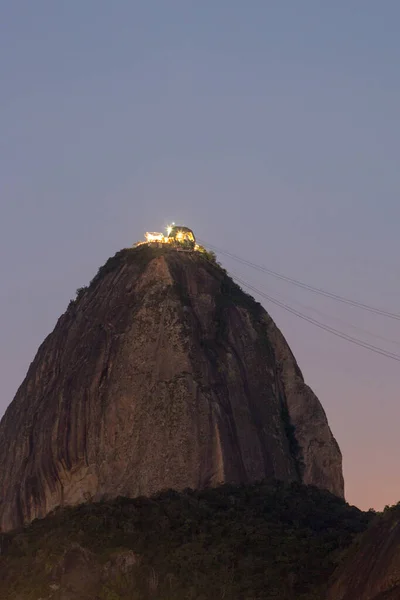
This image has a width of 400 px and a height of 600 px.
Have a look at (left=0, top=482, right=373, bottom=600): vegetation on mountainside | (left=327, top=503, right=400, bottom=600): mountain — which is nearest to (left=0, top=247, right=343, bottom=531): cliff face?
(left=0, top=482, right=373, bottom=600): vegetation on mountainside

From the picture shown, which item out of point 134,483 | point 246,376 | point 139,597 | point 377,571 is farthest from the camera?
point 246,376

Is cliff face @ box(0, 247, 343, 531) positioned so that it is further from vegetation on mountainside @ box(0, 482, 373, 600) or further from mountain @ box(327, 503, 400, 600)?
mountain @ box(327, 503, 400, 600)

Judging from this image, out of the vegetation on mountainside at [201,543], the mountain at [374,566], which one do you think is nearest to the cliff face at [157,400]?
the vegetation on mountainside at [201,543]

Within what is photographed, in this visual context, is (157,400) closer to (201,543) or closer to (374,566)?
(201,543)

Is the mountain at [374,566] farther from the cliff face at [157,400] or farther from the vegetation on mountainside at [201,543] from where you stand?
the cliff face at [157,400]

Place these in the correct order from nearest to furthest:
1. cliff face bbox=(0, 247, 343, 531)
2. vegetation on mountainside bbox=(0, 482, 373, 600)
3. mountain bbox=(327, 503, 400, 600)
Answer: mountain bbox=(327, 503, 400, 600)
vegetation on mountainside bbox=(0, 482, 373, 600)
cliff face bbox=(0, 247, 343, 531)

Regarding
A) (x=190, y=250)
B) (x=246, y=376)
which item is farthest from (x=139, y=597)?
(x=190, y=250)

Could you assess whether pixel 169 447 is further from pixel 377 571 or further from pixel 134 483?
pixel 377 571
